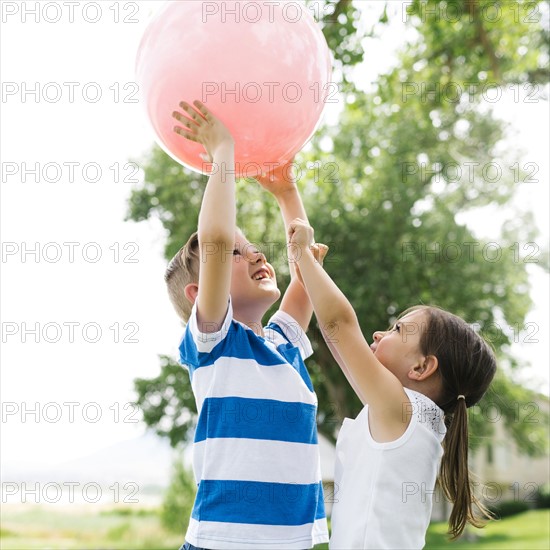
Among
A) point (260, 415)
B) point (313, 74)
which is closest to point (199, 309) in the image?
point (260, 415)

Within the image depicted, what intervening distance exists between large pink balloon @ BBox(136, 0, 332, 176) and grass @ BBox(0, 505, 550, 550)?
12.6 metres

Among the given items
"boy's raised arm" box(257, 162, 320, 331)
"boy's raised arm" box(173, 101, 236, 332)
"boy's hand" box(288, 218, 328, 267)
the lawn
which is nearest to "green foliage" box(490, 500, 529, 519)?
the lawn

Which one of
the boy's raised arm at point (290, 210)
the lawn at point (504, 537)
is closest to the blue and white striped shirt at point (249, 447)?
the boy's raised arm at point (290, 210)

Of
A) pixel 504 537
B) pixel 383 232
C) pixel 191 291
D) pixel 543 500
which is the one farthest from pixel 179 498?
pixel 543 500

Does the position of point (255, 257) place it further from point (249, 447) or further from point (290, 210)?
point (249, 447)

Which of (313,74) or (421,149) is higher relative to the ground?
(421,149)

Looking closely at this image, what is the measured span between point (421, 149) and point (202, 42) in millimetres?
12229

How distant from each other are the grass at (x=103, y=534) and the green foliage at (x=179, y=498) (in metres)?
0.46

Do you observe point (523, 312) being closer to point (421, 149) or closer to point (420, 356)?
point (421, 149)

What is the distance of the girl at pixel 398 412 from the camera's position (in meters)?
1.97

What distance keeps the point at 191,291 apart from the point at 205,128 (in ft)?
A: 1.64

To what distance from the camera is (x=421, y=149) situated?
1381cm

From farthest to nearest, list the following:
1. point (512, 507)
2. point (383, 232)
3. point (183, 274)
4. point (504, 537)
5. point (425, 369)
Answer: point (512, 507)
point (504, 537)
point (383, 232)
point (183, 274)
point (425, 369)

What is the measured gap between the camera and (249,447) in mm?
1974
